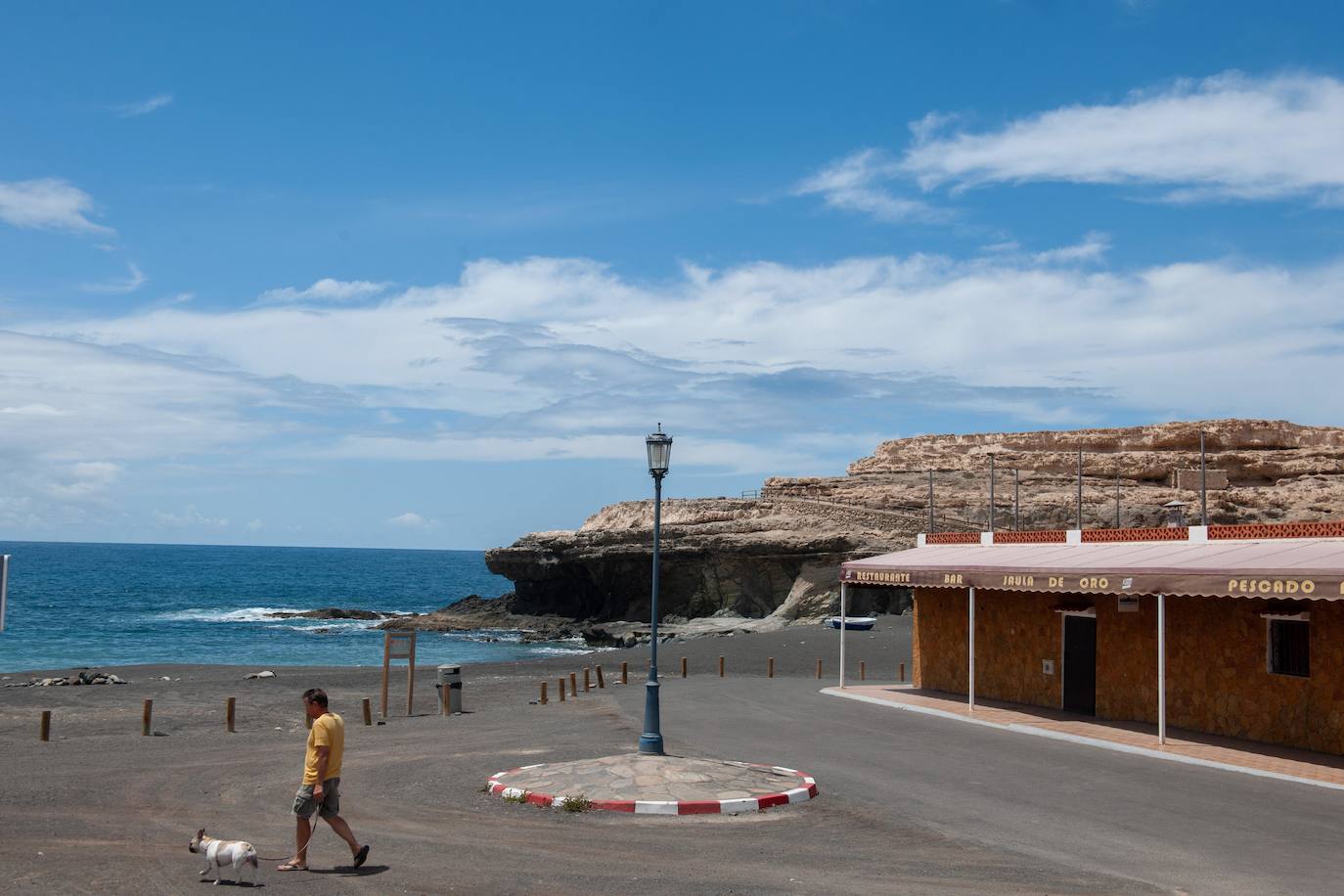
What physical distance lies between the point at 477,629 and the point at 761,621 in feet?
67.2

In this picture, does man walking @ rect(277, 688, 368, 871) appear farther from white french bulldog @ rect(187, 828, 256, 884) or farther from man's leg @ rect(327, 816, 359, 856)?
white french bulldog @ rect(187, 828, 256, 884)

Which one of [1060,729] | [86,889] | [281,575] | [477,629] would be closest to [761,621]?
[477,629]

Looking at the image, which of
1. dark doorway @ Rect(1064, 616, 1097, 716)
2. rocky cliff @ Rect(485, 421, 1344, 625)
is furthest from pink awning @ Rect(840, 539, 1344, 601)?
rocky cliff @ Rect(485, 421, 1344, 625)

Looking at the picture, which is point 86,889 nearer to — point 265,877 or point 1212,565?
point 265,877

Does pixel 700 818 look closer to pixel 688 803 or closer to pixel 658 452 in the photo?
pixel 688 803

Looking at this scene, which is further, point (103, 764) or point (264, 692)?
point (264, 692)

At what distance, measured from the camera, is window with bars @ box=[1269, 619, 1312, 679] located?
17859 mm

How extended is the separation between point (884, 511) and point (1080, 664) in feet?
Answer: 142

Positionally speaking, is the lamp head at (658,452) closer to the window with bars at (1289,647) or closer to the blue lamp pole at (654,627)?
A: the blue lamp pole at (654,627)

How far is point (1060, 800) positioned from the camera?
45.4 ft

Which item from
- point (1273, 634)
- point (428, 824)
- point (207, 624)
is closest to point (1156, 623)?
point (1273, 634)

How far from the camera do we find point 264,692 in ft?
107

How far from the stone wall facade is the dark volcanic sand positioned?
18.1 ft

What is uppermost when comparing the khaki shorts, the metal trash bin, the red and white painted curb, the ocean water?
the khaki shorts
